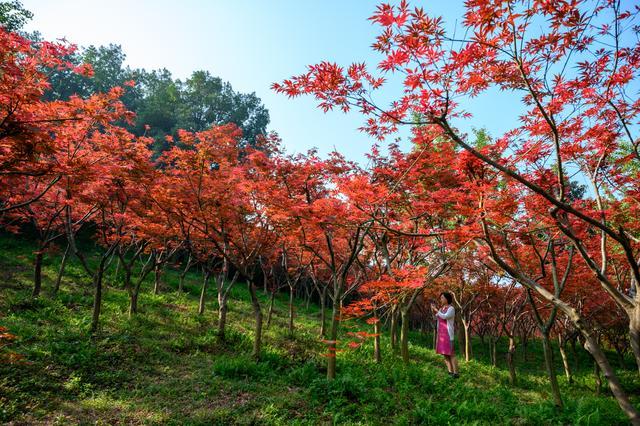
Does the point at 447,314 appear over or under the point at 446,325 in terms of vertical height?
over

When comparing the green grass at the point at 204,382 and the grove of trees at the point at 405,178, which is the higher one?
the grove of trees at the point at 405,178

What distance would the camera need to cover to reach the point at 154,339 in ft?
30.0

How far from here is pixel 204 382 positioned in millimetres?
6945

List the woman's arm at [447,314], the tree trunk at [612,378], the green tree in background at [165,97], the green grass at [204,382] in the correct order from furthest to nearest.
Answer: the green tree in background at [165,97] → the woman's arm at [447,314] → the green grass at [204,382] → the tree trunk at [612,378]

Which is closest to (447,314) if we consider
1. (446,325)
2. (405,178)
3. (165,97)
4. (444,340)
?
(446,325)

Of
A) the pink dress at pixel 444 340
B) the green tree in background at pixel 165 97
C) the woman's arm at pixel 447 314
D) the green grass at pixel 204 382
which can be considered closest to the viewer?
the green grass at pixel 204 382

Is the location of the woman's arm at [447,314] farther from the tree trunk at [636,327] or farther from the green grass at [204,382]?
the tree trunk at [636,327]

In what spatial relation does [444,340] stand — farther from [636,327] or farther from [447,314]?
[636,327]

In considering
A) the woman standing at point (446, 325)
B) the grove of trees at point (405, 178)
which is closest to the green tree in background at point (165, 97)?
the grove of trees at point (405, 178)

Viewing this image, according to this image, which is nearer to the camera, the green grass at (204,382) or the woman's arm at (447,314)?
the green grass at (204,382)

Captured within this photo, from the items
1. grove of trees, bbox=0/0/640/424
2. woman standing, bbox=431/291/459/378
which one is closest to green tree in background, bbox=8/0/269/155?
grove of trees, bbox=0/0/640/424

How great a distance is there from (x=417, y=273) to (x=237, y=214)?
467cm

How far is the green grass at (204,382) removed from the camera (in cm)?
569

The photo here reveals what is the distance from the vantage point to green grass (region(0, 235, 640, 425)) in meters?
5.69
